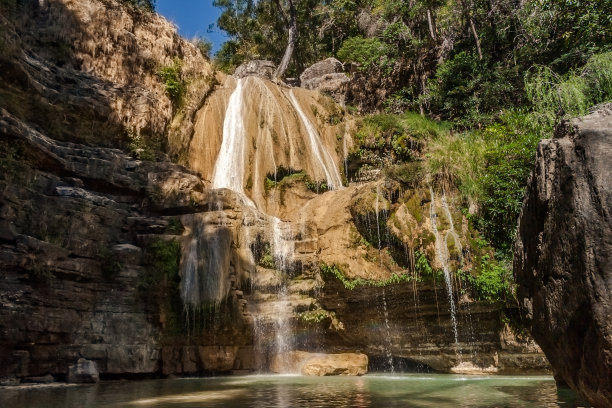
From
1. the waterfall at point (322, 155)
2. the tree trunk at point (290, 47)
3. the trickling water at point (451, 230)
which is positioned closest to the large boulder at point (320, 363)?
the trickling water at point (451, 230)

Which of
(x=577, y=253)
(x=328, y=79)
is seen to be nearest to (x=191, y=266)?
(x=577, y=253)

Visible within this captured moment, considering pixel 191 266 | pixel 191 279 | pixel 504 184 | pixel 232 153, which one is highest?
pixel 232 153

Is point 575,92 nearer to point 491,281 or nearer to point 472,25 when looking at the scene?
point 491,281

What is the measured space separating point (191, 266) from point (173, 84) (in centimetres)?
978

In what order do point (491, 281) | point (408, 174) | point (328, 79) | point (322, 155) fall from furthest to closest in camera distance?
point (328, 79) → point (322, 155) → point (408, 174) → point (491, 281)

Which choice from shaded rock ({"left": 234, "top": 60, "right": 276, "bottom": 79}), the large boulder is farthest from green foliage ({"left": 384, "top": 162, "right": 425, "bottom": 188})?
shaded rock ({"left": 234, "top": 60, "right": 276, "bottom": 79})

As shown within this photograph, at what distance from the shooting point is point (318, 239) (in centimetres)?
1398

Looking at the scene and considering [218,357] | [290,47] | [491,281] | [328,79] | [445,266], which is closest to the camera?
[491,281]

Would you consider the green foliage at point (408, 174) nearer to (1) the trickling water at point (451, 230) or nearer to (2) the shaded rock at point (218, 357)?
(1) the trickling water at point (451, 230)

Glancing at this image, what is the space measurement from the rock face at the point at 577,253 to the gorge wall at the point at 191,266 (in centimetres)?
750

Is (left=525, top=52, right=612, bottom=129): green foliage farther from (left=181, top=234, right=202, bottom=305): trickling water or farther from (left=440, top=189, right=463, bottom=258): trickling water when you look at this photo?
(left=181, top=234, right=202, bottom=305): trickling water

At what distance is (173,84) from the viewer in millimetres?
19500

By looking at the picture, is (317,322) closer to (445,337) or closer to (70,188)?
(445,337)

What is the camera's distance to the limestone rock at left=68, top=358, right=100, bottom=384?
34.4ft
